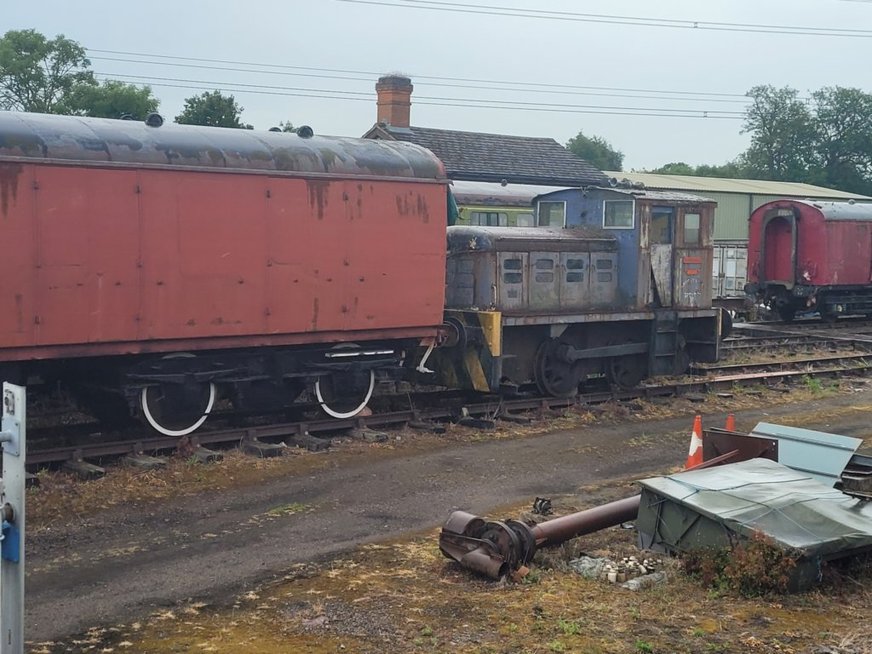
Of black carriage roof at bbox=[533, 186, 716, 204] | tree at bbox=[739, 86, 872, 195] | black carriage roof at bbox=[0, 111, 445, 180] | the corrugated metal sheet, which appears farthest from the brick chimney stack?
tree at bbox=[739, 86, 872, 195]

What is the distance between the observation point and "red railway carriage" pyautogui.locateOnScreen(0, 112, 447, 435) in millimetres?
9961

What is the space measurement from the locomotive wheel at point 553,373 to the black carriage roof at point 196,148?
3.25 metres

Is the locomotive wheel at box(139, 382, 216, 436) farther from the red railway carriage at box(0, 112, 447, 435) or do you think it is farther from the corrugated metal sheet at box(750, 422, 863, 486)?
the corrugated metal sheet at box(750, 422, 863, 486)

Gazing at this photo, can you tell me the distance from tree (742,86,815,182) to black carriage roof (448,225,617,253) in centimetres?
7139

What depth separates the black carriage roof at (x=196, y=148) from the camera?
999 centimetres

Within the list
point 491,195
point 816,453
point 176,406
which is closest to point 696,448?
point 816,453

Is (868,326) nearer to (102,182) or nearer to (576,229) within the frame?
(576,229)

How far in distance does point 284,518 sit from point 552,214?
8.97 m

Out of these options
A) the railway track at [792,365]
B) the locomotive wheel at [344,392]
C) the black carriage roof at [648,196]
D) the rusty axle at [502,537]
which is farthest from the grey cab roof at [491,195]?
the rusty axle at [502,537]

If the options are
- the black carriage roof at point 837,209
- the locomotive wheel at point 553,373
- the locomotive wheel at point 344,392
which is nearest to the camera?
the locomotive wheel at point 344,392

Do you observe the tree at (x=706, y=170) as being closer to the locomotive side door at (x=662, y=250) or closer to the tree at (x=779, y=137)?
the tree at (x=779, y=137)

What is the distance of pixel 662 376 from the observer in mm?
17016

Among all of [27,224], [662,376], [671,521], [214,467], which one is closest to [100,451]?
[214,467]

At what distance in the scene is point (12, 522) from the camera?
4406 mm
